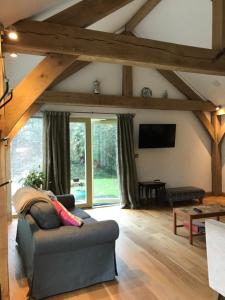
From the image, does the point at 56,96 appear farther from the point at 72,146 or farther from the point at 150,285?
the point at 150,285

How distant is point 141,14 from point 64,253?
490 cm

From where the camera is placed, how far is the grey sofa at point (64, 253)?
2479 mm

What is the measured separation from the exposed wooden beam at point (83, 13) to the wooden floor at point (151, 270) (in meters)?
2.96

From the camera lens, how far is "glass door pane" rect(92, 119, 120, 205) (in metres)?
6.43

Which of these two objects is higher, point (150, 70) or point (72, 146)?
point (150, 70)

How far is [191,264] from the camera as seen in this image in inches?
127

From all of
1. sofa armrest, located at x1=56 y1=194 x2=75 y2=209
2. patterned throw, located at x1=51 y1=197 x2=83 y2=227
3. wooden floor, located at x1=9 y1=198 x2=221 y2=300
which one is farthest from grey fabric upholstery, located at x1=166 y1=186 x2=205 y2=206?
patterned throw, located at x1=51 y1=197 x2=83 y2=227

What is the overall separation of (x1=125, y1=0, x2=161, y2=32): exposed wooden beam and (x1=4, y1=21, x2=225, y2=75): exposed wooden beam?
1.93 metres

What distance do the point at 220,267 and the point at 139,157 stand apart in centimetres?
474

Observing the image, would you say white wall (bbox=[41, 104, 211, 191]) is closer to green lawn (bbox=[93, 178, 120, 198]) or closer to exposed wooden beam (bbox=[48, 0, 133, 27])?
green lawn (bbox=[93, 178, 120, 198])

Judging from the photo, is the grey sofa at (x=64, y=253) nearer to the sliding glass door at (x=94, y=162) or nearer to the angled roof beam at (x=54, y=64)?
the angled roof beam at (x=54, y=64)

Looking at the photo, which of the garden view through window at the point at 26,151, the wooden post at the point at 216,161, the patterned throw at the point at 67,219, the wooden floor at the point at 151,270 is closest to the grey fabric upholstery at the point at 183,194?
the wooden post at the point at 216,161

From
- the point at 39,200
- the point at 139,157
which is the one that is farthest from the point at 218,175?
the point at 39,200

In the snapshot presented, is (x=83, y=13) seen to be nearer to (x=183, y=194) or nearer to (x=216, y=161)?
(x=183, y=194)
